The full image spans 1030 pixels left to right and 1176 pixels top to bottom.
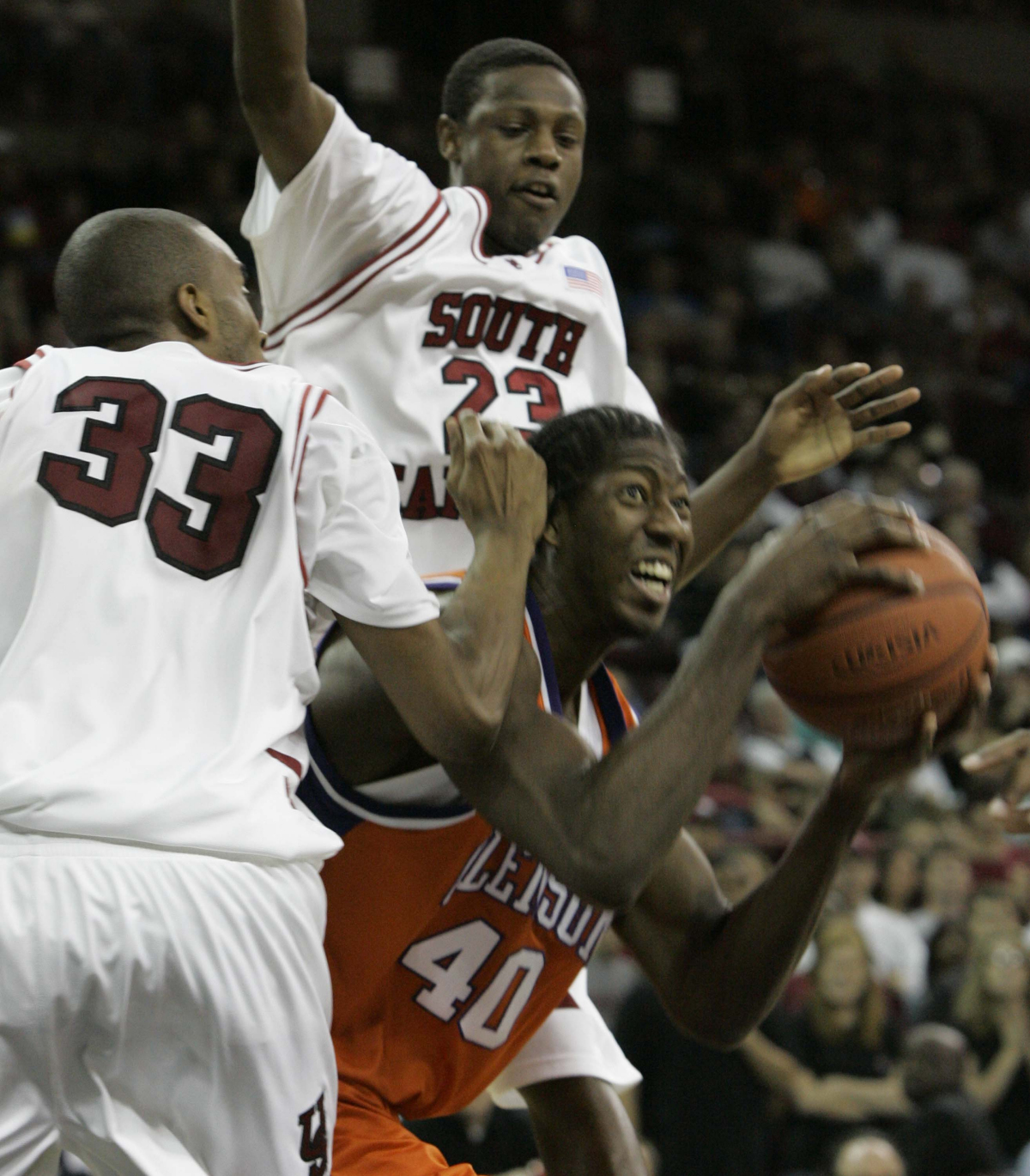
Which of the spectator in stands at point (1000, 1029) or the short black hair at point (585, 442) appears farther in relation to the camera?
the spectator in stands at point (1000, 1029)

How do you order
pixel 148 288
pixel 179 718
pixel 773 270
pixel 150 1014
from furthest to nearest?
pixel 773 270 → pixel 148 288 → pixel 179 718 → pixel 150 1014

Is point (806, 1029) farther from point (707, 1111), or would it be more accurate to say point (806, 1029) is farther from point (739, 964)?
point (739, 964)

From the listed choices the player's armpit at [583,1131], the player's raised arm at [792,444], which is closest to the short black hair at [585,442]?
the player's raised arm at [792,444]

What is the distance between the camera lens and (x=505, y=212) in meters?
4.12

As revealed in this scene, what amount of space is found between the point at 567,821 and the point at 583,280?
1.90 metres

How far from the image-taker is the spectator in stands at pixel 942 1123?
6.64 meters

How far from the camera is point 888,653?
283 cm

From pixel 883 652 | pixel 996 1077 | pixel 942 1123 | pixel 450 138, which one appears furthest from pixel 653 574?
pixel 996 1077

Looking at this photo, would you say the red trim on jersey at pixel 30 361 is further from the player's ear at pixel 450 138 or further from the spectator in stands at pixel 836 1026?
the spectator in stands at pixel 836 1026

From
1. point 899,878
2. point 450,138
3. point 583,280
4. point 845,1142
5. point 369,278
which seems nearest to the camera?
point 369,278

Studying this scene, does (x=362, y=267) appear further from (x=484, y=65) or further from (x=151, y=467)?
(x=151, y=467)

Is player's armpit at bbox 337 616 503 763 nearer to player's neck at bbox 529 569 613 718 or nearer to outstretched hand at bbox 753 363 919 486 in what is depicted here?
player's neck at bbox 529 569 613 718

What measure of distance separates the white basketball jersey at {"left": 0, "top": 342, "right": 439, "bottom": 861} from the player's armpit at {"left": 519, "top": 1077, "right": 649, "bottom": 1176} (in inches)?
51.4

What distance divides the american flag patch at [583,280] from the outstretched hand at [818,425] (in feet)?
1.78
